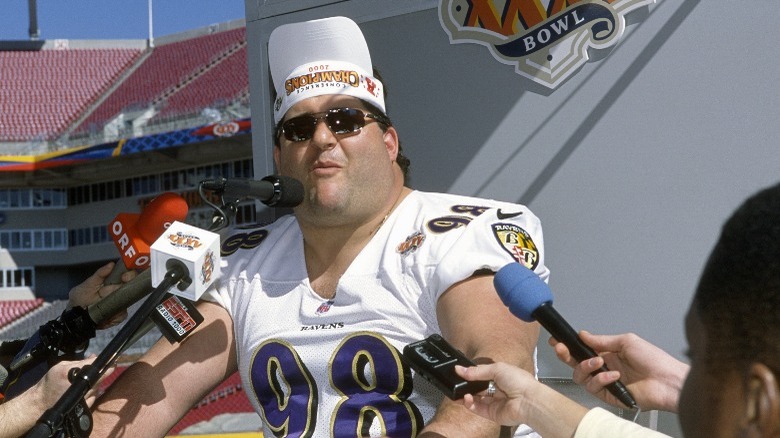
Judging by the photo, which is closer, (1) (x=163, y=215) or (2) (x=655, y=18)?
(1) (x=163, y=215)

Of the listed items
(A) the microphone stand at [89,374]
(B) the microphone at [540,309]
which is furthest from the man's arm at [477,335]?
(A) the microphone stand at [89,374]

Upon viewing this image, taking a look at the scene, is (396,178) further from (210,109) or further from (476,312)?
(210,109)

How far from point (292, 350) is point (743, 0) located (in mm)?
1315

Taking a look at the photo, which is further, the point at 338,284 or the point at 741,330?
the point at 338,284

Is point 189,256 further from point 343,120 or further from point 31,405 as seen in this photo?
point 343,120

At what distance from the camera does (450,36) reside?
2600mm

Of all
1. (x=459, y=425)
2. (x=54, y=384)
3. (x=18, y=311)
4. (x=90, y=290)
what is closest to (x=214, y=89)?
(x=18, y=311)

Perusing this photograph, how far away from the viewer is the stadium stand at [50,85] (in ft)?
86.6

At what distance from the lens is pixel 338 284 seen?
2.25 meters

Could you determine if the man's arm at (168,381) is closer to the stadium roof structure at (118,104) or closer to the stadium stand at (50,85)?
the stadium roof structure at (118,104)

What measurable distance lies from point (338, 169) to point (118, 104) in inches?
991

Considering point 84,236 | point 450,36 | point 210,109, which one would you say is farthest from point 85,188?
point 450,36

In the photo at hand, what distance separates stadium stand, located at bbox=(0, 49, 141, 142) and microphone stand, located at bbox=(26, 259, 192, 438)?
1015 inches

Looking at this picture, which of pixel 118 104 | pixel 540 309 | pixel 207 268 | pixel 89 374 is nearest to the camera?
pixel 540 309
